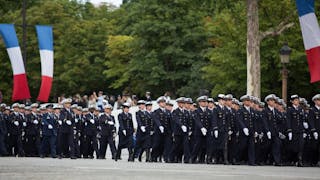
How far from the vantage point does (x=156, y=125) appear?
2598cm

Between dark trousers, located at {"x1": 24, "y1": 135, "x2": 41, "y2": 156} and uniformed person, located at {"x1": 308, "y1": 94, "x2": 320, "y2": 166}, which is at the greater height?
uniformed person, located at {"x1": 308, "y1": 94, "x2": 320, "y2": 166}

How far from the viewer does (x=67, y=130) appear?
95.1 feet

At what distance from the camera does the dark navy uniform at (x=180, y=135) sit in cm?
2527

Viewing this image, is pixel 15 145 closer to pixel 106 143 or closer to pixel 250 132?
pixel 106 143

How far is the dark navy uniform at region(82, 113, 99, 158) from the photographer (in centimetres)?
2917

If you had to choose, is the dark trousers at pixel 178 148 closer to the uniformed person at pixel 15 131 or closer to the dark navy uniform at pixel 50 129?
the dark navy uniform at pixel 50 129

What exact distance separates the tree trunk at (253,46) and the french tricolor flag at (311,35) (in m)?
13.6

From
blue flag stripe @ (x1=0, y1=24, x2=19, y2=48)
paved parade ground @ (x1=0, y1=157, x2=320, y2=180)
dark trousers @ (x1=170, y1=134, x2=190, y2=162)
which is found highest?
blue flag stripe @ (x1=0, y1=24, x2=19, y2=48)

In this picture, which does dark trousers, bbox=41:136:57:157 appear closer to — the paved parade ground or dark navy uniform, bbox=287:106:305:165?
the paved parade ground

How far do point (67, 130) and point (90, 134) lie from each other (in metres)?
0.77

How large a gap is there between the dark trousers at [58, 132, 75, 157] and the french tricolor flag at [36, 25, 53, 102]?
2180mm

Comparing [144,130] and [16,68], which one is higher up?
[16,68]

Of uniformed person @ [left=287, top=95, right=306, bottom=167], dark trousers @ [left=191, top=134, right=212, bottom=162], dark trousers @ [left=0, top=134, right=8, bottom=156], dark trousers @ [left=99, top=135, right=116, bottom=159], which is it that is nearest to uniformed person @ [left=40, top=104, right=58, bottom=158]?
dark trousers @ [left=0, top=134, right=8, bottom=156]

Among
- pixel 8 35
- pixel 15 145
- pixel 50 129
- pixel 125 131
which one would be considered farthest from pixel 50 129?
pixel 8 35
